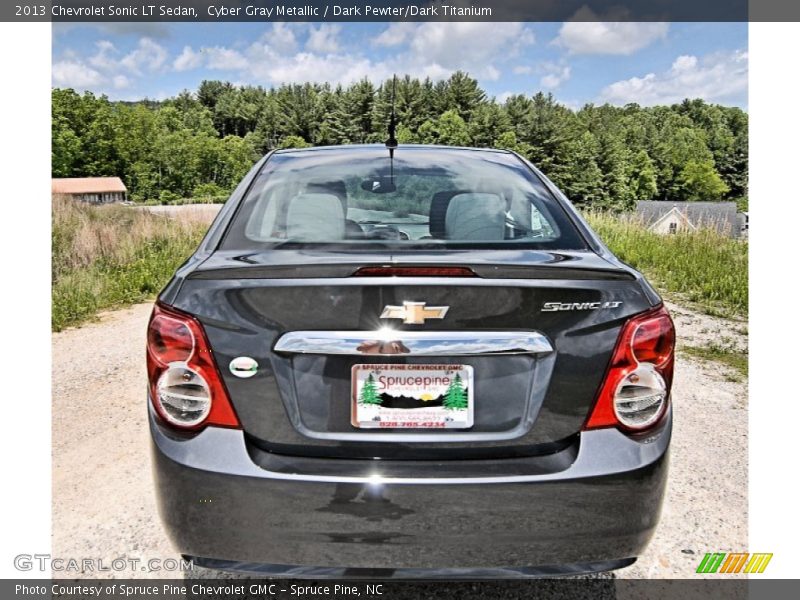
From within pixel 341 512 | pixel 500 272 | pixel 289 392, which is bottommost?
pixel 341 512

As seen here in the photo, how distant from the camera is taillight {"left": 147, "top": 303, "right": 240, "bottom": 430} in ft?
5.92

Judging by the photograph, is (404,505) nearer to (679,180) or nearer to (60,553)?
(60,553)

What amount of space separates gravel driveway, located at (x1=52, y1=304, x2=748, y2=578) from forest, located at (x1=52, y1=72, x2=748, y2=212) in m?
72.7

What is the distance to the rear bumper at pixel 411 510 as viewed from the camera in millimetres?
Answer: 1731

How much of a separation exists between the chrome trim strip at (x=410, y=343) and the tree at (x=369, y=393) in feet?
0.27

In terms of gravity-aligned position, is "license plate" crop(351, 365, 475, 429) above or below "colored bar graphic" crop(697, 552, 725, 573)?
above

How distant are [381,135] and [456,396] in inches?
3517

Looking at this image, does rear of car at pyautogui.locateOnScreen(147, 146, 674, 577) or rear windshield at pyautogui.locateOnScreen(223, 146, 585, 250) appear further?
rear windshield at pyautogui.locateOnScreen(223, 146, 585, 250)

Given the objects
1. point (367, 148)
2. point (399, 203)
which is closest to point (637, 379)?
point (399, 203)

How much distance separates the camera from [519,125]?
93375mm

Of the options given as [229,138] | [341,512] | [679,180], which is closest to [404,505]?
[341,512]

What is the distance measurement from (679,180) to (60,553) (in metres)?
131
